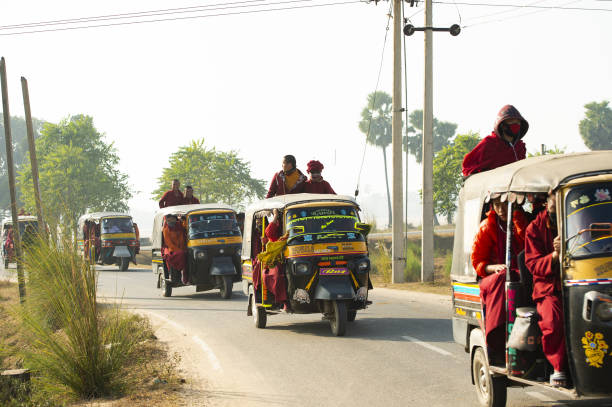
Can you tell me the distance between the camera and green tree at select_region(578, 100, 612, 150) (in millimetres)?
109125

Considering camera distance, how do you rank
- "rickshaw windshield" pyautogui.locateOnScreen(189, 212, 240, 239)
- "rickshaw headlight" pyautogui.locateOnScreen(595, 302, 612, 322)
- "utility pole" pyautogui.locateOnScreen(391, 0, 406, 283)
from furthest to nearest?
"utility pole" pyautogui.locateOnScreen(391, 0, 406, 283) → "rickshaw windshield" pyautogui.locateOnScreen(189, 212, 240, 239) → "rickshaw headlight" pyautogui.locateOnScreen(595, 302, 612, 322)

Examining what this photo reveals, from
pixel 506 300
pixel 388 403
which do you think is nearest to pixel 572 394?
pixel 506 300

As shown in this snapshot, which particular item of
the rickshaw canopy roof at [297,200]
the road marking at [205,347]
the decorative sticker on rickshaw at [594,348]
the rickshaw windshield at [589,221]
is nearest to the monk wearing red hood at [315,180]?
the rickshaw canopy roof at [297,200]

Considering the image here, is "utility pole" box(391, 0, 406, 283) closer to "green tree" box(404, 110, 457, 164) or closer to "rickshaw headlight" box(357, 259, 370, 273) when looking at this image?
"rickshaw headlight" box(357, 259, 370, 273)

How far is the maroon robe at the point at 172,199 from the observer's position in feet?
78.3

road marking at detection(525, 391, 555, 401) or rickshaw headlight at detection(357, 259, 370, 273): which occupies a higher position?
rickshaw headlight at detection(357, 259, 370, 273)

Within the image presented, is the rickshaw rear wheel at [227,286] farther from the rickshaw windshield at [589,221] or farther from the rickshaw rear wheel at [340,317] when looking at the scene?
the rickshaw windshield at [589,221]

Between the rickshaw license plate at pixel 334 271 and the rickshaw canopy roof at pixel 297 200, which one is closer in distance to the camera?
the rickshaw license plate at pixel 334 271

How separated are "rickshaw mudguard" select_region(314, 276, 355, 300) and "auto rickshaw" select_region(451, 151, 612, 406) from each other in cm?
535

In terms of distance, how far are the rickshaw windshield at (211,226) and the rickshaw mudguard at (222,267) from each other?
71cm

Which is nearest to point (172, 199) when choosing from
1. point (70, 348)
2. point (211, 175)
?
point (70, 348)

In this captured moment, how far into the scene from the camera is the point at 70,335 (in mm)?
8836

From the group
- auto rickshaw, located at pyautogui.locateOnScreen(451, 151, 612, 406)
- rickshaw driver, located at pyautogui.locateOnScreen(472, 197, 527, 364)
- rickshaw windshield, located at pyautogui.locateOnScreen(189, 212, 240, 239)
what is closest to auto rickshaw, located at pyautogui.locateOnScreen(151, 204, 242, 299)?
rickshaw windshield, located at pyautogui.locateOnScreen(189, 212, 240, 239)

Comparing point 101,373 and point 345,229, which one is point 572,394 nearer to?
point 101,373
